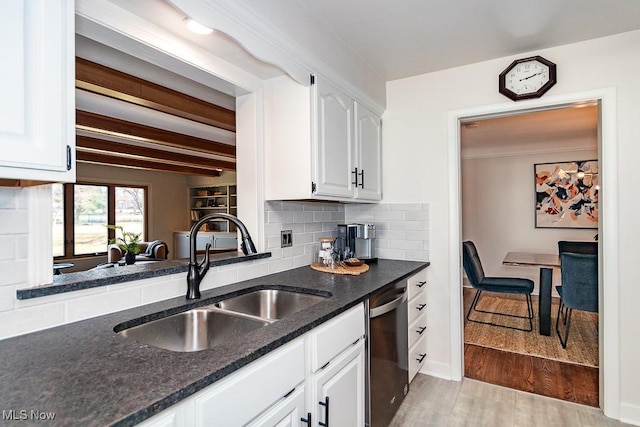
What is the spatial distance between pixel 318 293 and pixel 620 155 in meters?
1.97

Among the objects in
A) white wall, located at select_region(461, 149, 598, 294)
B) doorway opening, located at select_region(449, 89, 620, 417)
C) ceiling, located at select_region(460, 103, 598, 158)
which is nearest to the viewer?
doorway opening, located at select_region(449, 89, 620, 417)

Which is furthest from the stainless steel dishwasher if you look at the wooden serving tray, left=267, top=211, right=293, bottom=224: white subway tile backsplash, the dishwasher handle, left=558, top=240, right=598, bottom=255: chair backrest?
left=558, top=240, right=598, bottom=255: chair backrest

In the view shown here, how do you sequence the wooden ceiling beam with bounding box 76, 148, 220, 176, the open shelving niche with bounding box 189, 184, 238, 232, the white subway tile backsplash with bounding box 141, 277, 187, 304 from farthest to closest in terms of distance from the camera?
the open shelving niche with bounding box 189, 184, 238, 232, the wooden ceiling beam with bounding box 76, 148, 220, 176, the white subway tile backsplash with bounding box 141, 277, 187, 304

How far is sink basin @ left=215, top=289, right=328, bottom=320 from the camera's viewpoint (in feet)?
5.65

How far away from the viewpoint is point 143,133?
139 inches

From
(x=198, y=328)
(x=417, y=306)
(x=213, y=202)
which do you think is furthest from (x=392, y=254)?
(x=213, y=202)

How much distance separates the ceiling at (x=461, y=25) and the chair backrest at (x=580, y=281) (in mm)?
1737

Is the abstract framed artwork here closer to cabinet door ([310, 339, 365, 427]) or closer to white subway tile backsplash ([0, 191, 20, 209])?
cabinet door ([310, 339, 365, 427])

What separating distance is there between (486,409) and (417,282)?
0.87m

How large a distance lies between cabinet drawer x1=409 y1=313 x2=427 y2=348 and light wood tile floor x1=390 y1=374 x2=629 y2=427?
1.18 ft

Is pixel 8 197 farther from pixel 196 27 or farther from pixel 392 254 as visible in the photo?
pixel 392 254

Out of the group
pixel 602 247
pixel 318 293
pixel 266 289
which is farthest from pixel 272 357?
pixel 602 247

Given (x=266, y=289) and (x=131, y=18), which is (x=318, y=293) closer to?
(x=266, y=289)

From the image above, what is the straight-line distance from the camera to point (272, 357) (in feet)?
3.55
